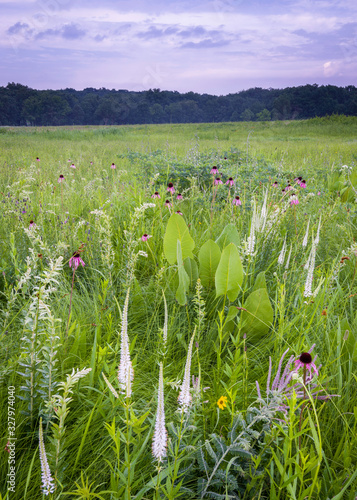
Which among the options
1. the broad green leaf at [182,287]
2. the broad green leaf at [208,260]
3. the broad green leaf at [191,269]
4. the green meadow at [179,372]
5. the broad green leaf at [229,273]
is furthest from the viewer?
the broad green leaf at [191,269]

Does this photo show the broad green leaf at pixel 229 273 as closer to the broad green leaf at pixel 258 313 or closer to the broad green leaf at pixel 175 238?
the broad green leaf at pixel 258 313

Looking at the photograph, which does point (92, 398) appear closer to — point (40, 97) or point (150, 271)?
point (150, 271)

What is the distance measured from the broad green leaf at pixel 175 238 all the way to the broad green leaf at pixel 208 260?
4.6 inches

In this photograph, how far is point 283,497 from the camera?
43.6 inches

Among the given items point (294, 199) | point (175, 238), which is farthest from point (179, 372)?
point (294, 199)

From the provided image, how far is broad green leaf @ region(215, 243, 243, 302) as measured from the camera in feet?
6.08

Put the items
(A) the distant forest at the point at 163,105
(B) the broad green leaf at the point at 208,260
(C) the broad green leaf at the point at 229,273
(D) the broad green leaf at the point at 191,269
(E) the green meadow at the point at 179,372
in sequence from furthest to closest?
(A) the distant forest at the point at 163,105 → (D) the broad green leaf at the point at 191,269 → (B) the broad green leaf at the point at 208,260 → (C) the broad green leaf at the point at 229,273 → (E) the green meadow at the point at 179,372

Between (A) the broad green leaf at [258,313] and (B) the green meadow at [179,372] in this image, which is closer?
(B) the green meadow at [179,372]

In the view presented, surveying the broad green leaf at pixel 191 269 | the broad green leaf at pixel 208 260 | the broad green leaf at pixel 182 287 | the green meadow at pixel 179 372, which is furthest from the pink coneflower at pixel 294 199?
the broad green leaf at pixel 182 287

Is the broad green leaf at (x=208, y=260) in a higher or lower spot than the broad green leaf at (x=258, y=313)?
higher

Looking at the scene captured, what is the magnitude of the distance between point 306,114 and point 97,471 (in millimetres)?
76237

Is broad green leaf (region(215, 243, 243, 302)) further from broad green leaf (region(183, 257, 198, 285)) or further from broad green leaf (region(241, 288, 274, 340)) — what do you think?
broad green leaf (region(183, 257, 198, 285))

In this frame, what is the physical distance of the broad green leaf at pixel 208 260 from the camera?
A: 7.22ft

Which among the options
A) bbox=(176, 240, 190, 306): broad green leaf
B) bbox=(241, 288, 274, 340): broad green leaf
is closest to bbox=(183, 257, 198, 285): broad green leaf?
bbox=(176, 240, 190, 306): broad green leaf
